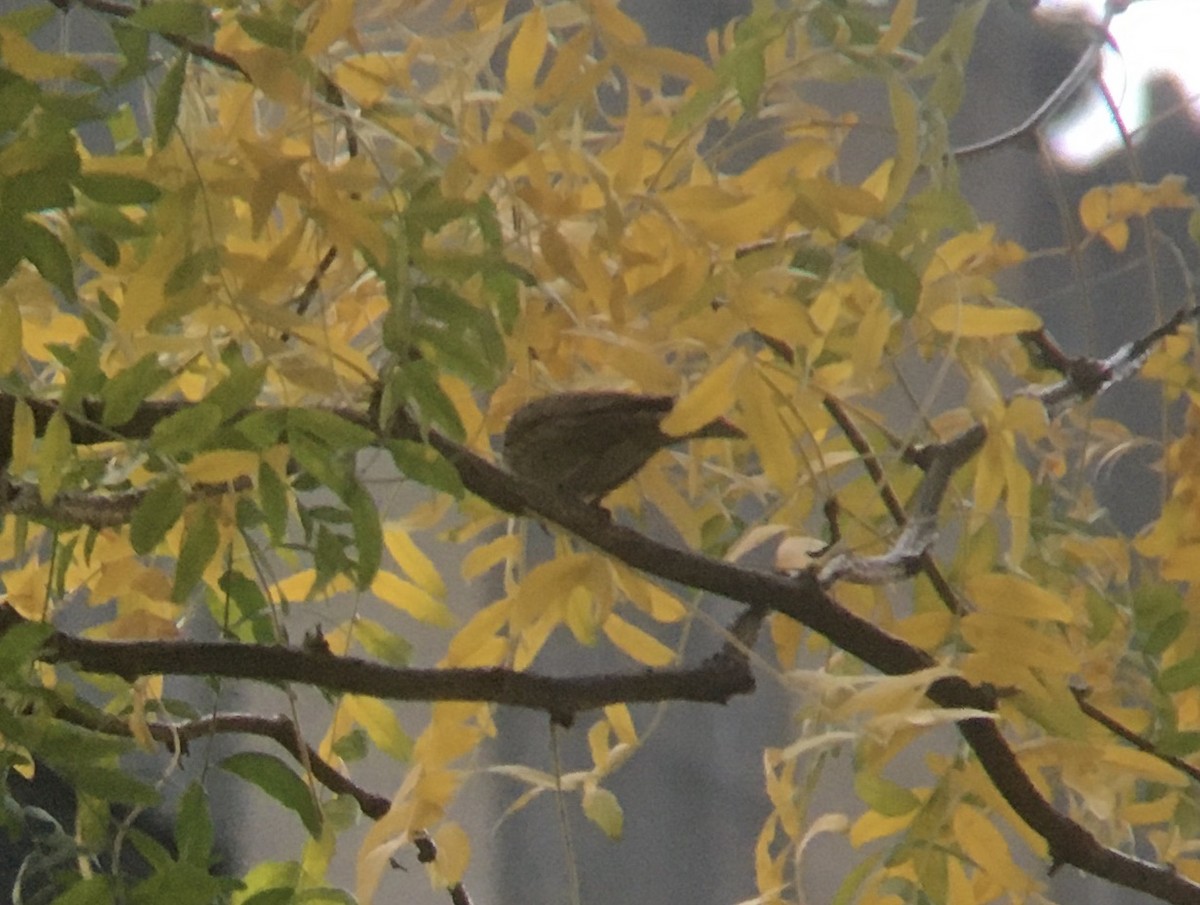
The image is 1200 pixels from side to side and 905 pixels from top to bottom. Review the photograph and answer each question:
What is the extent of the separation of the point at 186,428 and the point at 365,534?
0.05 metres

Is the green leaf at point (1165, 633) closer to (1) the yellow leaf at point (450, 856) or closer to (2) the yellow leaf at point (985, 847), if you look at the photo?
(2) the yellow leaf at point (985, 847)

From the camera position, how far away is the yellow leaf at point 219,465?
11.1 inches

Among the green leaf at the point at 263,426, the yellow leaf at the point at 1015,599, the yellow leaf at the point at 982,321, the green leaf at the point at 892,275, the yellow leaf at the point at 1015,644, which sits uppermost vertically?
the green leaf at the point at 892,275

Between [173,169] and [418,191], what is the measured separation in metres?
0.06

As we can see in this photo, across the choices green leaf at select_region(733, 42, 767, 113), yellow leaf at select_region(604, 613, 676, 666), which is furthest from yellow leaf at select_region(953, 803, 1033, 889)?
green leaf at select_region(733, 42, 767, 113)

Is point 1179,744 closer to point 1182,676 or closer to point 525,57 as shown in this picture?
point 1182,676

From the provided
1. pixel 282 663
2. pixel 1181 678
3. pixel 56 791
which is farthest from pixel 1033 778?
pixel 56 791

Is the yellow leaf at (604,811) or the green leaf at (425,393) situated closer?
the green leaf at (425,393)

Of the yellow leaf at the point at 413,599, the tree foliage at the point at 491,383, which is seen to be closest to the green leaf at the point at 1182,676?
the tree foliage at the point at 491,383

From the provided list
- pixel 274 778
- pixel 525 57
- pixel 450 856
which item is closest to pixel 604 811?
pixel 450 856

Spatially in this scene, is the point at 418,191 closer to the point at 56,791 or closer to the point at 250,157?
the point at 250,157

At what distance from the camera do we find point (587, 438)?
300mm

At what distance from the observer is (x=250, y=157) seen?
281mm

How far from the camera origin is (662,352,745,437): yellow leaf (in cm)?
27
